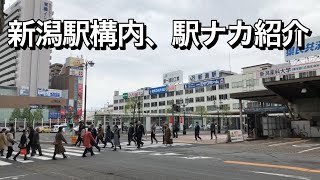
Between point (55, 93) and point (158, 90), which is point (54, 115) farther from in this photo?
point (158, 90)

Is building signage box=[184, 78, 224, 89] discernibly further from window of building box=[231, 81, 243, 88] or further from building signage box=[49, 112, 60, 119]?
building signage box=[49, 112, 60, 119]

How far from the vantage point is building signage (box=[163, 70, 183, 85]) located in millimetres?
119875

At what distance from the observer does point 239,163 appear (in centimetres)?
1388

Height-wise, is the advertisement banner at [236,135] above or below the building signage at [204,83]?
below

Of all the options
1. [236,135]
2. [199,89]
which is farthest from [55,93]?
[236,135]

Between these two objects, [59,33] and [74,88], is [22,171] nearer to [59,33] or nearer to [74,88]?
[59,33]

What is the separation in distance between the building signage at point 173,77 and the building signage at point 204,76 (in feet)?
16.1

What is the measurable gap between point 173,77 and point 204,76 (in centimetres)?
1529

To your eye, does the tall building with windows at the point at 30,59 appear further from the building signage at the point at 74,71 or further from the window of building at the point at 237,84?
the window of building at the point at 237,84

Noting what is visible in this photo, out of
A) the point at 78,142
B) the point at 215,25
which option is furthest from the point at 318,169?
the point at 78,142

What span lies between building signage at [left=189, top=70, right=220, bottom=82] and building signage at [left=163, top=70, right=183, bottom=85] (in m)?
4.91

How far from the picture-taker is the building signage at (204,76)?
106456mm

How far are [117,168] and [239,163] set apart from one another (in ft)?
15.9

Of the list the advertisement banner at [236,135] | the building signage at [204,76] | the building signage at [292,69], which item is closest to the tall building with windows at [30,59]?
the building signage at [204,76]
